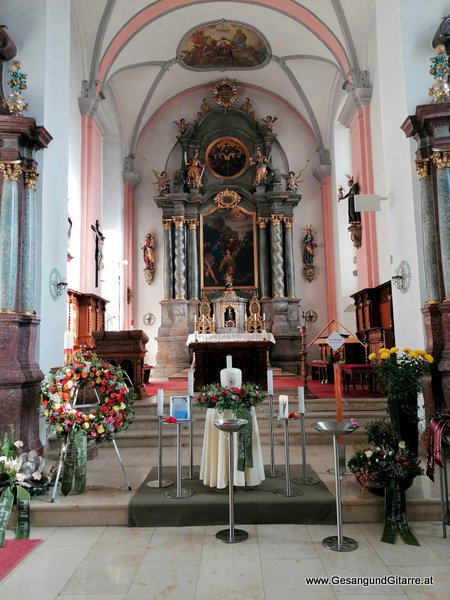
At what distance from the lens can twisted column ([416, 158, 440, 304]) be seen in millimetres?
6152

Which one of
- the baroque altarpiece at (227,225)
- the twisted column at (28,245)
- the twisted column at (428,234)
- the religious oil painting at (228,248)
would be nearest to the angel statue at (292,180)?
the baroque altarpiece at (227,225)

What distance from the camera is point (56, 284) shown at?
689 cm

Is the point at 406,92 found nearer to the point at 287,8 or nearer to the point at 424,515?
the point at 424,515

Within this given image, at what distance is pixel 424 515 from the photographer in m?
4.29

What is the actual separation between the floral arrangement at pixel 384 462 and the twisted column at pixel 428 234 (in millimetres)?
2267

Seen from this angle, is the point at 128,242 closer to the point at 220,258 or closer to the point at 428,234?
the point at 220,258

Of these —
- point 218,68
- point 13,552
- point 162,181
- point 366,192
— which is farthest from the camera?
point 162,181

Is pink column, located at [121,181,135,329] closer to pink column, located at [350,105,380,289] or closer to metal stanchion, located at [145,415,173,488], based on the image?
pink column, located at [350,105,380,289]

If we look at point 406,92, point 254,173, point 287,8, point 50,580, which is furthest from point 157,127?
point 50,580

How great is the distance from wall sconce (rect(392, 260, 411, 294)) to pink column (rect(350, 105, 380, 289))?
12.8 feet

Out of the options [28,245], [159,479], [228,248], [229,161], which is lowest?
[159,479]

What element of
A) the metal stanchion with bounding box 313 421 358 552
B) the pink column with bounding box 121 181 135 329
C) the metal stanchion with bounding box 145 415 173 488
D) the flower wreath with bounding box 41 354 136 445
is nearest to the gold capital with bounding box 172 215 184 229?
the pink column with bounding box 121 181 135 329

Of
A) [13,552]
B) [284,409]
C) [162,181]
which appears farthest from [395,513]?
[162,181]

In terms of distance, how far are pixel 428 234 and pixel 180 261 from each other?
9.00m
